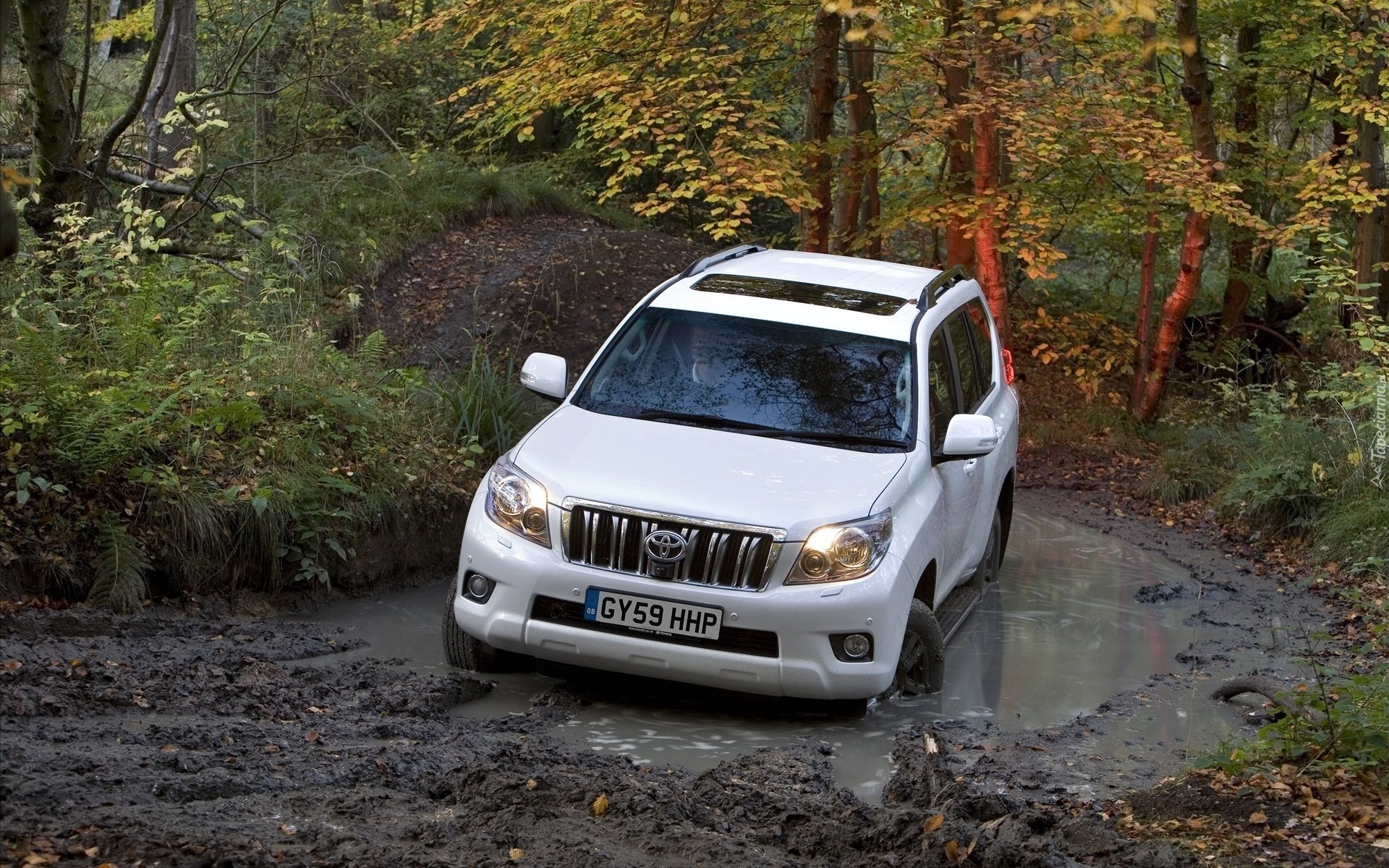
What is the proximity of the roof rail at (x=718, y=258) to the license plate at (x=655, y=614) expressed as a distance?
2.30m

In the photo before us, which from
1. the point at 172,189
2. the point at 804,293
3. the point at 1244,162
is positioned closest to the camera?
the point at 804,293

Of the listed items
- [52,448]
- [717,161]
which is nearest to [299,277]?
[717,161]

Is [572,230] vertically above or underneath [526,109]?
underneath

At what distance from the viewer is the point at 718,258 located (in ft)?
26.0

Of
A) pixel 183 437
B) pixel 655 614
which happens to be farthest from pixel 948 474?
pixel 183 437

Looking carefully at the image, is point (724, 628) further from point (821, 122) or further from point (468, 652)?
point (821, 122)

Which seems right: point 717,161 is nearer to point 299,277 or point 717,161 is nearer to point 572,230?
point 299,277

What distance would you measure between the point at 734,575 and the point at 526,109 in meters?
7.40

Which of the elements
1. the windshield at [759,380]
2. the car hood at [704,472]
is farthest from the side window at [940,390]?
the car hood at [704,472]

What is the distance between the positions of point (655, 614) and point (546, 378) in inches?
65.8

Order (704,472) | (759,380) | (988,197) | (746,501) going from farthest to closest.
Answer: (988,197) → (759,380) → (704,472) → (746,501)

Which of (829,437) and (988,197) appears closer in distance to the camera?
(829,437)

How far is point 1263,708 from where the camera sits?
21.0ft

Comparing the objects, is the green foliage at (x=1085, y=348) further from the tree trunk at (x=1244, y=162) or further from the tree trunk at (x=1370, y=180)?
the tree trunk at (x=1370, y=180)
